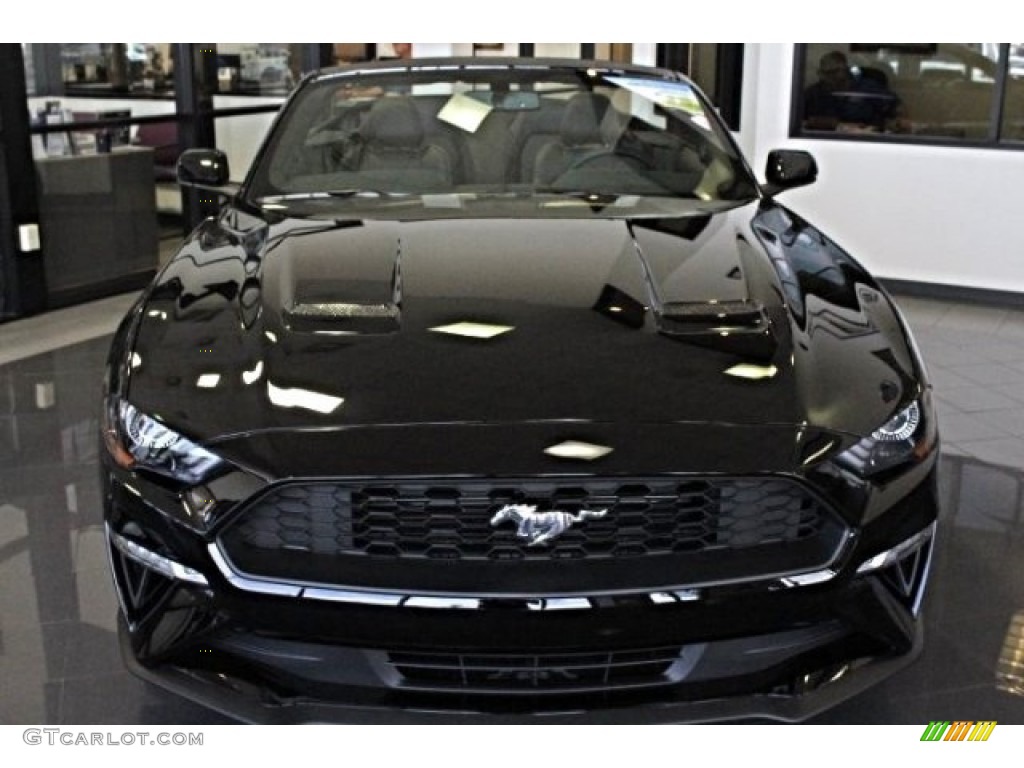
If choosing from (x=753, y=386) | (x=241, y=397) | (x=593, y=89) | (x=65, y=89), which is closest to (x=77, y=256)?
(x=65, y=89)

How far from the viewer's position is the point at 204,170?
332cm

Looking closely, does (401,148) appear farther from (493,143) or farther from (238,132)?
(238,132)

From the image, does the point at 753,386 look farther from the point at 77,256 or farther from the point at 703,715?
the point at 77,256

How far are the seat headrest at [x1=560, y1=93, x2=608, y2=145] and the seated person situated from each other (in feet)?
12.5

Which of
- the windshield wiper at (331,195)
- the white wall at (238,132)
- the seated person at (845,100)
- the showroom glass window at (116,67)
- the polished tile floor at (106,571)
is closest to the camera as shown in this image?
the polished tile floor at (106,571)

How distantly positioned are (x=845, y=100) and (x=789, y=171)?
3.64 m

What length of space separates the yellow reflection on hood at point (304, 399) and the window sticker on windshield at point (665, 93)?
5.82ft

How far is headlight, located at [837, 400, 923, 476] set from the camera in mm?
1933

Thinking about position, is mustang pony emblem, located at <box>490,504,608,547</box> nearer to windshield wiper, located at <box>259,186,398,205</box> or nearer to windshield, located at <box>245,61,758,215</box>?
windshield, located at <box>245,61,758,215</box>

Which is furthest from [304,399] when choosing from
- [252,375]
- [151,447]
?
[151,447]

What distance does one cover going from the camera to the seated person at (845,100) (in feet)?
21.8

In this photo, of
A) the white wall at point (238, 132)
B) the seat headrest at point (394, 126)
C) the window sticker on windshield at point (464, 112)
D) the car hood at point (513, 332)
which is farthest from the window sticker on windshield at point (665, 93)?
the white wall at point (238, 132)

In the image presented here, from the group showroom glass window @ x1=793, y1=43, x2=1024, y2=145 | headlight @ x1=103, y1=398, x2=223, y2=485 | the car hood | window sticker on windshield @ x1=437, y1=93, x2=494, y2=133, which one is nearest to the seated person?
showroom glass window @ x1=793, y1=43, x2=1024, y2=145

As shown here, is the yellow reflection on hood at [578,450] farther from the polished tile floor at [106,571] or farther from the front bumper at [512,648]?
the polished tile floor at [106,571]
